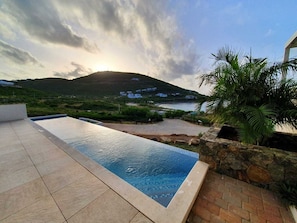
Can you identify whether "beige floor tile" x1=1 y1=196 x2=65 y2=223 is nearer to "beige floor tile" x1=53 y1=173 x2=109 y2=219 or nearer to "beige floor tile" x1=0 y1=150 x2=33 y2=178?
"beige floor tile" x1=53 y1=173 x2=109 y2=219

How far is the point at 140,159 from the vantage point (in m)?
4.21

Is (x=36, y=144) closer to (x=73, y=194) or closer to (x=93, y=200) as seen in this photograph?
(x=73, y=194)

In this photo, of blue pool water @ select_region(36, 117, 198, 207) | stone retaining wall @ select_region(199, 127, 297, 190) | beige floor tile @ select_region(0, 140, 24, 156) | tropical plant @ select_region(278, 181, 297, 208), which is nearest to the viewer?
tropical plant @ select_region(278, 181, 297, 208)

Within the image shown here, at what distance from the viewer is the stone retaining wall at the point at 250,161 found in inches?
79.4

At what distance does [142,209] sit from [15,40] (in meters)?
9.95

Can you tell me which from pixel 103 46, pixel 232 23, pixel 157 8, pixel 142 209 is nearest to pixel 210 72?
pixel 142 209

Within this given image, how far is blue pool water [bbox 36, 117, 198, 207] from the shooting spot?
304 centimetres

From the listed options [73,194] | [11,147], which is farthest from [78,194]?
[11,147]

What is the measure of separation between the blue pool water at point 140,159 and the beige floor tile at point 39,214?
159 centimetres

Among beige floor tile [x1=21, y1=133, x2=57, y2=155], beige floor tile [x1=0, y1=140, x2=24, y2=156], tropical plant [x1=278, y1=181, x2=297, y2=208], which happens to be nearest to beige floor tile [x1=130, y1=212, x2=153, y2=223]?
tropical plant [x1=278, y1=181, x2=297, y2=208]

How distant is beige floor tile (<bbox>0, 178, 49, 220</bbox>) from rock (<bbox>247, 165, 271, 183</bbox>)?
327 cm

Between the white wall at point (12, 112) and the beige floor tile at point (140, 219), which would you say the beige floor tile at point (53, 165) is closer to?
the beige floor tile at point (140, 219)

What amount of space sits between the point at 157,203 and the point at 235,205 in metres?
1.10

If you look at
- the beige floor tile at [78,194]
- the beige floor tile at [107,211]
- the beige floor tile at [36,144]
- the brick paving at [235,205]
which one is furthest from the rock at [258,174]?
the beige floor tile at [36,144]
